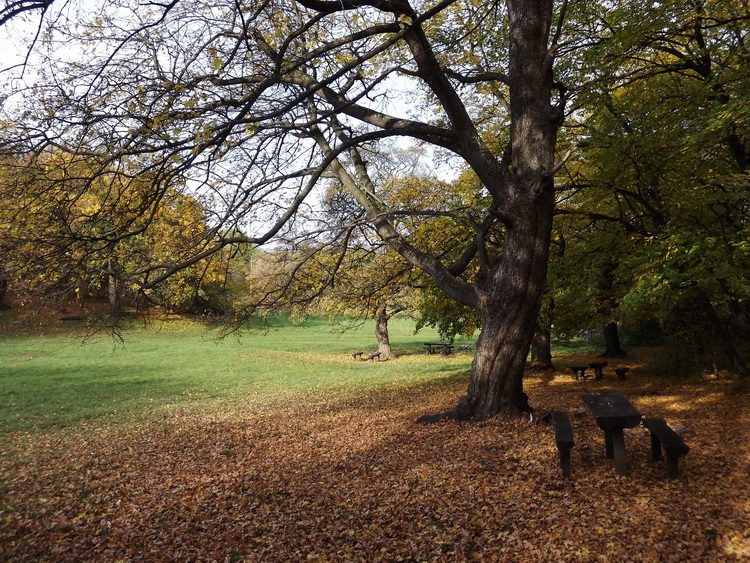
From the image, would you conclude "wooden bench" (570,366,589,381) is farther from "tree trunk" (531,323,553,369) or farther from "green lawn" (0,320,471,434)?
"green lawn" (0,320,471,434)

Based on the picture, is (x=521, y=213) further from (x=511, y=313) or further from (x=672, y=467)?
(x=672, y=467)

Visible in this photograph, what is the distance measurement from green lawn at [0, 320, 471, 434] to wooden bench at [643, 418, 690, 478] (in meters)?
7.63

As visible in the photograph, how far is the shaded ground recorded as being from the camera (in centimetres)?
427

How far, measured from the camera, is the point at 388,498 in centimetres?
543

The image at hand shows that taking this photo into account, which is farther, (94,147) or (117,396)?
(117,396)

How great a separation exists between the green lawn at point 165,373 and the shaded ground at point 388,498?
274 centimetres

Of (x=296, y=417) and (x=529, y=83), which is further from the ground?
(x=529, y=83)

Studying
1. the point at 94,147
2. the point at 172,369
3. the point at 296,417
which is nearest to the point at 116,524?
the point at 94,147

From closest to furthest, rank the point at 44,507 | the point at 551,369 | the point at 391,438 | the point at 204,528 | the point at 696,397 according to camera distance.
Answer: the point at 204,528
the point at 44,507
the point at 391,438
the point at 696,397
the point at 551,369

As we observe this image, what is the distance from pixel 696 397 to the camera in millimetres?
10398

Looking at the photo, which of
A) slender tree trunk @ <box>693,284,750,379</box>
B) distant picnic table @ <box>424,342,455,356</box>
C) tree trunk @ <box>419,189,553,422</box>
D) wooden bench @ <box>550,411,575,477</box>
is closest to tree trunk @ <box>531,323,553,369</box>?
slender tree trunk @ <box>693,284,750,379</box>

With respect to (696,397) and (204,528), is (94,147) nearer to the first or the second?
(204,528)

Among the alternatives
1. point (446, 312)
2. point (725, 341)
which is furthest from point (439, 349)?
point (725, 341)

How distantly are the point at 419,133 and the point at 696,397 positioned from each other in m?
8.03
